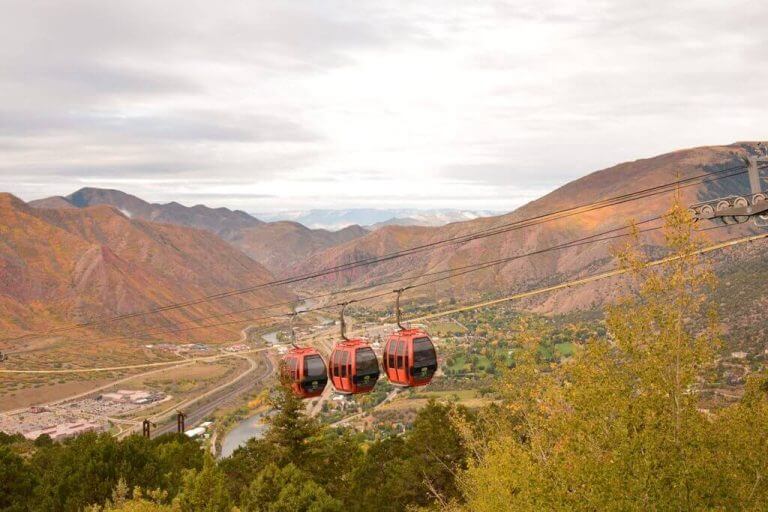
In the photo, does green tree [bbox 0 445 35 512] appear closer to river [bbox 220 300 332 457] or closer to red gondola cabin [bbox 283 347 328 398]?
red gondola cabin [bbox 283 347 328 398]

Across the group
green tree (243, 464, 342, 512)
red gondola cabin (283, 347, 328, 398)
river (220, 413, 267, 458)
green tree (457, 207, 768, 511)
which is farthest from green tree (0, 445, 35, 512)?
river (220, 413, 267, 458)

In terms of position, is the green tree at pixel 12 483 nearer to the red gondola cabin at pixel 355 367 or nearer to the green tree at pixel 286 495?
the green tree at pixel 286 495

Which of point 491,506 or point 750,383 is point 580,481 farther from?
point 750,383

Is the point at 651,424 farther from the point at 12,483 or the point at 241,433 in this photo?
the point at 241,433

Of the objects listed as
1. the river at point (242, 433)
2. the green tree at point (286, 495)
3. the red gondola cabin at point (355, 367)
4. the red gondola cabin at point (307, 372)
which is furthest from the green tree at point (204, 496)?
the river at point (242, 433)

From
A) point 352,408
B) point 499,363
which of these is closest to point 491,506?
point 499,363

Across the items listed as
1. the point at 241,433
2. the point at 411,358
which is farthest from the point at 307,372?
the point at 241,433
